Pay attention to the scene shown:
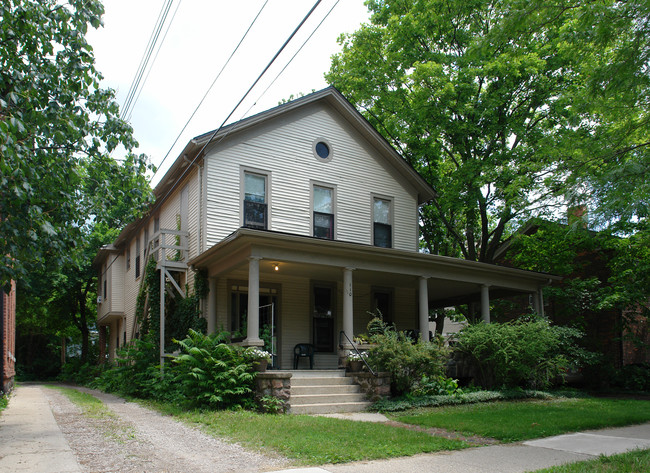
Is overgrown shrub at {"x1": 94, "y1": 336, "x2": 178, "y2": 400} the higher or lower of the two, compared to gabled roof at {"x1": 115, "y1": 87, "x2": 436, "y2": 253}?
lower

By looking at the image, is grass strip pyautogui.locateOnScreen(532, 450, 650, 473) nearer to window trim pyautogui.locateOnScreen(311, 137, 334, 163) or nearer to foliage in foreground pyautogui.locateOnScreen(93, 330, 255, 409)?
foliage in foreground pyautogui.locateOnScreen(93, 330, 255, 409)

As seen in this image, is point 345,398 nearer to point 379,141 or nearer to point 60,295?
point 379,141

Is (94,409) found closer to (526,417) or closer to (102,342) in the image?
(526,417)

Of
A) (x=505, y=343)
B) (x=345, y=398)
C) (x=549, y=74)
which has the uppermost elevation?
(x=549, y=74)

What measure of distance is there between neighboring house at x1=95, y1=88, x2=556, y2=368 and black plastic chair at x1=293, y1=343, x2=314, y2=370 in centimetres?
21

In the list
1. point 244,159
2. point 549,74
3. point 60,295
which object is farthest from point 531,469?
point 60,295

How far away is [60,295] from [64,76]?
25440 millimetres

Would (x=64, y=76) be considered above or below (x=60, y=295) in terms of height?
above

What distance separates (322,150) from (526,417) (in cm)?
997

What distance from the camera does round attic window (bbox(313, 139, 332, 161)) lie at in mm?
16953

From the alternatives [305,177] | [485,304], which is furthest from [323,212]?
[485,304]

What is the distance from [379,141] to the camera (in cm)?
1805

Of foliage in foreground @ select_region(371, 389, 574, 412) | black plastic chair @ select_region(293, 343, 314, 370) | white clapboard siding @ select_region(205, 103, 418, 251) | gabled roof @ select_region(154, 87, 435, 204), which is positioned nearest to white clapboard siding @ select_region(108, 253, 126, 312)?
gabled roof @ select_region(154, 87, 435, 204)

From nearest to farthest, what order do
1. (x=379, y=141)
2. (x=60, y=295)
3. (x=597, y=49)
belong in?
(x=597, y=49)
(x=379, y=141)
(x=60, y=295)
